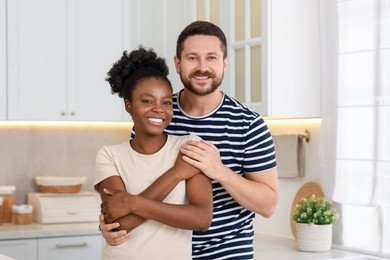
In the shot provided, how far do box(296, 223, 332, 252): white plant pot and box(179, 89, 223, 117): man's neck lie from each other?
1520 mm

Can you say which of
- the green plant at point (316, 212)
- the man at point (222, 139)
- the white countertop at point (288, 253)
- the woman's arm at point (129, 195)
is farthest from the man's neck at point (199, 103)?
the green plant at point (316, 212)

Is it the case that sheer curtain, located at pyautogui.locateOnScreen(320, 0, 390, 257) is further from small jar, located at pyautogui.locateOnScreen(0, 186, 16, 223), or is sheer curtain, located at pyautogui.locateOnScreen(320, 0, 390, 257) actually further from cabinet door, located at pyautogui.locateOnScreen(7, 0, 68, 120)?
small jar, located at pyautogui.locateOnScreen(0, 186, 16, 223)

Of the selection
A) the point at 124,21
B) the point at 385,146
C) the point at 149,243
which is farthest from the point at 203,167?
the point at 124,21

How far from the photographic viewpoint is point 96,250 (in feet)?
13.6

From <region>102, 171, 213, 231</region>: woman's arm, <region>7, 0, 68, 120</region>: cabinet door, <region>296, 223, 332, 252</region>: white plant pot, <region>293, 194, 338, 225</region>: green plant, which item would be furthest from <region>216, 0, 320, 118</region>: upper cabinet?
<region>102, 171, 213, 231</region>: woman's arm

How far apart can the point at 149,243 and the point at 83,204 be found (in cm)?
260

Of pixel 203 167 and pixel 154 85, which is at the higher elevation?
pixel 154 85

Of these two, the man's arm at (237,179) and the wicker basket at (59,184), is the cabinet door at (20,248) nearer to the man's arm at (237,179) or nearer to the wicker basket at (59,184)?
the wicker basket at (59,184)

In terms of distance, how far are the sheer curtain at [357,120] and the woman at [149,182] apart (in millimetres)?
1545

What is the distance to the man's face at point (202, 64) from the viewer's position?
202 centimetres

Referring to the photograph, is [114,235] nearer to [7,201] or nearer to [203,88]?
[203,88]

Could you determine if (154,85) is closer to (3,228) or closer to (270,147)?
(270,147)

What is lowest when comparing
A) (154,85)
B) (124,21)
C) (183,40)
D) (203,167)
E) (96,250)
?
(96,250)

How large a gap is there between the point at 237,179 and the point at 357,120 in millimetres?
1595
